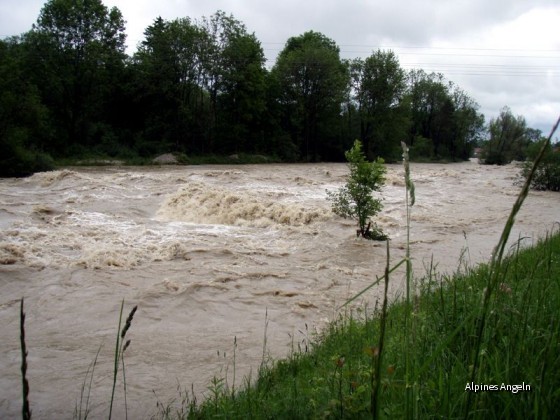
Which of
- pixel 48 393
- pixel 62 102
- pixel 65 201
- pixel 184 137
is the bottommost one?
pixel 48 393

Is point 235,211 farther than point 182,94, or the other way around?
point 182,94

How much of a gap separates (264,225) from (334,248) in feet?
12.1

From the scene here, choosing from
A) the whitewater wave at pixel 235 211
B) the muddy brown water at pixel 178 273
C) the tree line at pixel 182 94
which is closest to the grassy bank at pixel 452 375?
the muddy brown water at pixel 178 273

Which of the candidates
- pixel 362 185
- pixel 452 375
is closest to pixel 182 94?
pixel 362 185

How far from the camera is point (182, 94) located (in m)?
44.7

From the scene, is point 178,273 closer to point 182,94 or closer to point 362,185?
point 362,185

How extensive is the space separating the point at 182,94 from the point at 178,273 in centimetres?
3832

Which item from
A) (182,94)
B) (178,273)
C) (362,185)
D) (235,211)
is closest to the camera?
(178,273)

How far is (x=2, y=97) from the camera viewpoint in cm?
2747

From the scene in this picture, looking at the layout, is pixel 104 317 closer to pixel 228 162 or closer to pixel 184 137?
pixel 228 162

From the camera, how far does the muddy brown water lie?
5672 mm

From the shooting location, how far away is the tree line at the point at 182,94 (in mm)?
38469

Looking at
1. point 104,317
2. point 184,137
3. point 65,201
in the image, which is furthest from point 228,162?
point 104,317

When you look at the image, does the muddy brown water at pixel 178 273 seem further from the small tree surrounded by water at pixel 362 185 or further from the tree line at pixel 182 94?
the tree line at pixel 182 94
